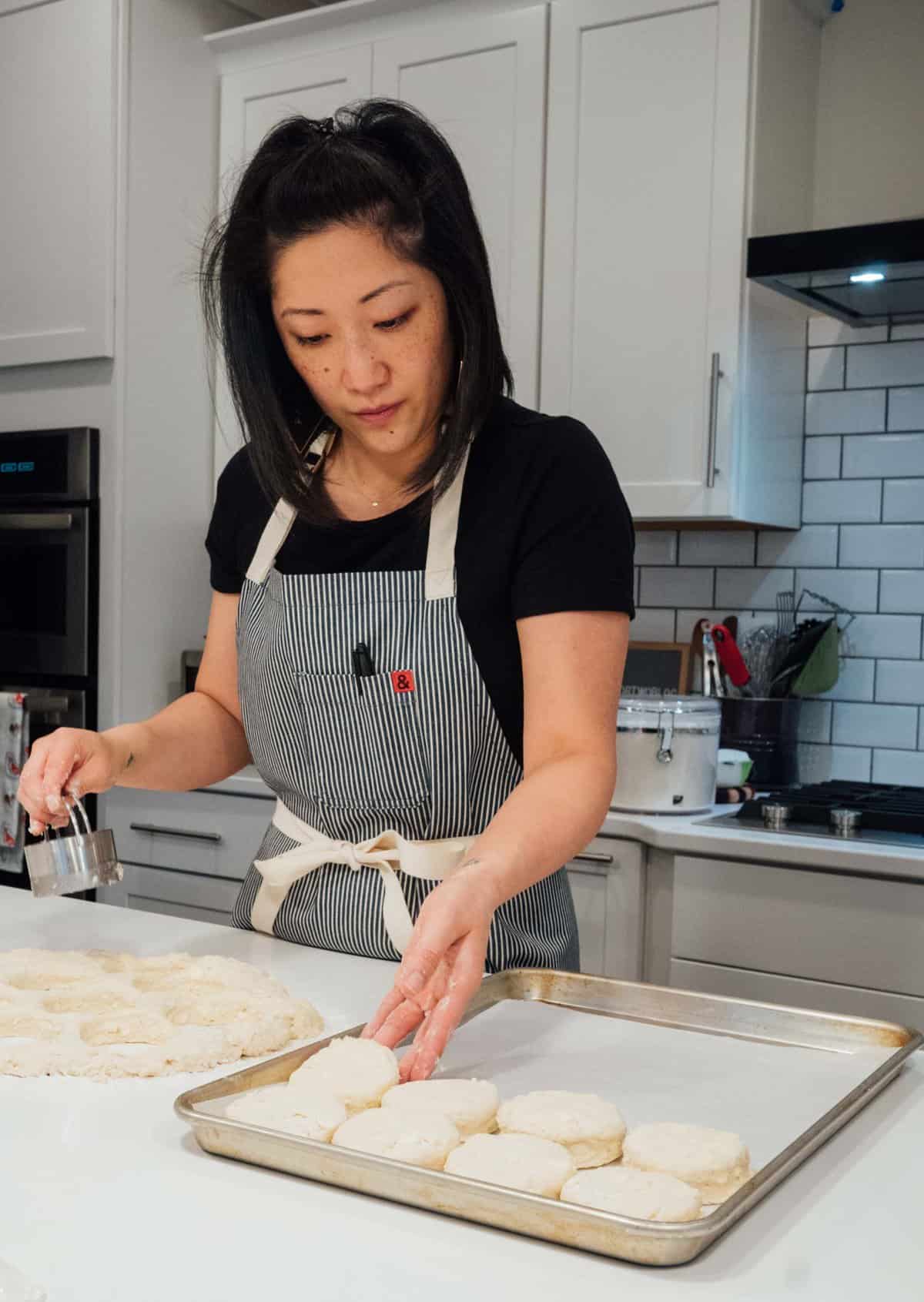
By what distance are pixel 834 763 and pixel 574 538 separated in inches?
60.2

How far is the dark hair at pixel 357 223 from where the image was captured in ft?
4.16

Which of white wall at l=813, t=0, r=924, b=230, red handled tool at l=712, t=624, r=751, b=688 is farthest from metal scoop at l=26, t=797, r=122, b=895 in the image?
white wall at l=813, t=0, r=924, b=230

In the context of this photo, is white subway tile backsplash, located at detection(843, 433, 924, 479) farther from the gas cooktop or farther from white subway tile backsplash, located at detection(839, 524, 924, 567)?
the gas cooktop

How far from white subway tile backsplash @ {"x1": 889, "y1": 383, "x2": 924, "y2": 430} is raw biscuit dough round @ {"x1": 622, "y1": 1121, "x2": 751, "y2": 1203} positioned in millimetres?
2030

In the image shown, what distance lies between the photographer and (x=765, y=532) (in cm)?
272

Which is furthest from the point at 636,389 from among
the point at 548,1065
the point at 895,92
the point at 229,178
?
the point at 548,1065

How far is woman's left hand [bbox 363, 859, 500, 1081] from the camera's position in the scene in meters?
0.92

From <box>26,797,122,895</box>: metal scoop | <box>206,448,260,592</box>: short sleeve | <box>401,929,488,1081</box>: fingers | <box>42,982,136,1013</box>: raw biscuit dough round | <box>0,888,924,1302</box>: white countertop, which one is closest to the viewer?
<box>0,888,924,1302</box>: white countertop

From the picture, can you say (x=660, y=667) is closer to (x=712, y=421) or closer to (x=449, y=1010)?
(x=712, y=421)

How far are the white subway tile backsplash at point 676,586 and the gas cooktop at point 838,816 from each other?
55 centimetres

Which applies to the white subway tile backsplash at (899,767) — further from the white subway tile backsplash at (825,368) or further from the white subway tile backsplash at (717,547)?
the white subway tile backsplash at (825,368)

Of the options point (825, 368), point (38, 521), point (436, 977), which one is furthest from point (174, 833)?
point (436, 977)

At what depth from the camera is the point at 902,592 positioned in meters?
2.58

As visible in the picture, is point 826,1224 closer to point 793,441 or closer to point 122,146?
point 793,441
